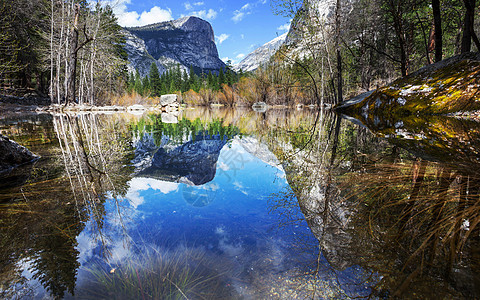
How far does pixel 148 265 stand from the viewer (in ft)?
3.56

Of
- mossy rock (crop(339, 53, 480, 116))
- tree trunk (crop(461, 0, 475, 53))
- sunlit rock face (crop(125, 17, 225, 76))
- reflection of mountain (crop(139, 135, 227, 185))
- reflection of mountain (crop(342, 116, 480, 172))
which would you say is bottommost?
reflection of mountain (crop(139, 135, 227, 185))

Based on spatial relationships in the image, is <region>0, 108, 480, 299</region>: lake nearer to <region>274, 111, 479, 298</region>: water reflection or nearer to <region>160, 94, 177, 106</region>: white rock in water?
<region>274, 111, 479, 298</region>: water reflection

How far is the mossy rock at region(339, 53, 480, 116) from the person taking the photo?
4.87 m

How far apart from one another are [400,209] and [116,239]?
1.80 m

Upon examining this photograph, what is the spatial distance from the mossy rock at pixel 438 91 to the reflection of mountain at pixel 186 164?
561 centimetres

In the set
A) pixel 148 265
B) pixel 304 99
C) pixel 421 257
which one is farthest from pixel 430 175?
pixel 304 99

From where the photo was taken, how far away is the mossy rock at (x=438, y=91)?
4.87 metres

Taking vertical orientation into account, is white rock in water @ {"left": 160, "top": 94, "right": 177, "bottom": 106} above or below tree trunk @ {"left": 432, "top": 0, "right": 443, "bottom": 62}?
below

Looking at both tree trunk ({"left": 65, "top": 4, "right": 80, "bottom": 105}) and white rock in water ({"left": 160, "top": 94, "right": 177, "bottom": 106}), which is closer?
tree trunk ({"left": 65, "top": 4, "right": 80, "bottom": 105})

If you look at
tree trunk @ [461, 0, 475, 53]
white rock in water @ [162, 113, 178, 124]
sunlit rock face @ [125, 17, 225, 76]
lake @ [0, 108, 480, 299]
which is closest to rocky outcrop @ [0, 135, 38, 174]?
lake @ [0, 108, 480, 299]

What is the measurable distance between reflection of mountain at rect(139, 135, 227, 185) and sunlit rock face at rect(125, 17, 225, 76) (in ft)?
430

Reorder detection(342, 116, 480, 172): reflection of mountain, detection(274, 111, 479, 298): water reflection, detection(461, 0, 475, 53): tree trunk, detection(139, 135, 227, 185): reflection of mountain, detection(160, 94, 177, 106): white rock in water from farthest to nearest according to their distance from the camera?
detection(160, 94, 177, 106): white rock in water, detection(461, 0, 475, 53): tree trunk, detection(139, 135, 227, 185): reflection of mountain, detection(342, 116, 480, 172): reflection of mountain, detection(274, 111, 479, 298): water reflection

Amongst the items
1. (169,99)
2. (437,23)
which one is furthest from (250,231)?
(169,99)

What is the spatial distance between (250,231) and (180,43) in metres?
161
